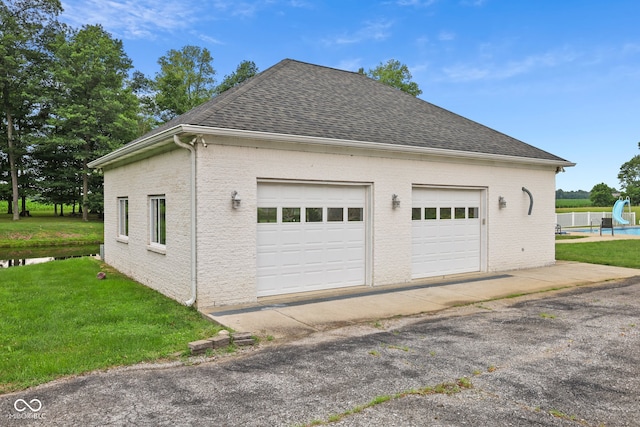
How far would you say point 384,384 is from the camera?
160 inches

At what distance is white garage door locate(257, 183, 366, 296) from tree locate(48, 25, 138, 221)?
28257 mm

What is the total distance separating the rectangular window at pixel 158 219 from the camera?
8984 millimetres

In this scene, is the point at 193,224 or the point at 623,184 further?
the point at 623,184

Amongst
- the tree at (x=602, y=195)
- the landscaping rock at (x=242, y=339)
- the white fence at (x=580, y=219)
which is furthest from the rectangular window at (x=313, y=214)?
the tree at (x=602, y=195)

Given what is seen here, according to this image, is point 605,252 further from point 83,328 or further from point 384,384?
point 83,328

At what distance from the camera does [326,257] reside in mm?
8812

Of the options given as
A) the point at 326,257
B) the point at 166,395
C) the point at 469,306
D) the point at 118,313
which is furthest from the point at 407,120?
the point at 166,395

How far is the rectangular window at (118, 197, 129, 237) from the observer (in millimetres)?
11955

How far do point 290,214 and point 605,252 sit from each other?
530 inches

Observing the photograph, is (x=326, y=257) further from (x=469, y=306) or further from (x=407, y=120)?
(x=407, y=120)

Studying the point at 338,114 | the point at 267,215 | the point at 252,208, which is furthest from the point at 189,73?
the point at 252,208

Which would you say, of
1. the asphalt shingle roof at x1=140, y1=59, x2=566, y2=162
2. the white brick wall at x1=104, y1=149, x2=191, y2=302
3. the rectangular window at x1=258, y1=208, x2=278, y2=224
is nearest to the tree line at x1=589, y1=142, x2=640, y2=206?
the asphalt shingle roof at x1=140, y1=59, x2=566, y2=162

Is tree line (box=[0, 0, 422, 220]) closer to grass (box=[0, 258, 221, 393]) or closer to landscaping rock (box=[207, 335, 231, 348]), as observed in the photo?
grass (box=[0, 258, 221, 393])

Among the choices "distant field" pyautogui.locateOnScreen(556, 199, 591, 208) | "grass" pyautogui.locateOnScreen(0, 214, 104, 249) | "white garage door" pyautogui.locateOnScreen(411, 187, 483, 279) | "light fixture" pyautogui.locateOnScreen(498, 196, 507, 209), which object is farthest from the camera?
"distant field" pyautogui.locateOnScreen(556, 199, 591, 208)
